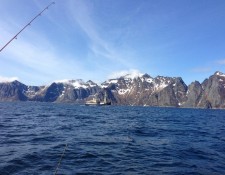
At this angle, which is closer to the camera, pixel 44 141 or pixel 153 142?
pixel 44 141

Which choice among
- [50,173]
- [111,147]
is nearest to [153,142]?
[111,147]

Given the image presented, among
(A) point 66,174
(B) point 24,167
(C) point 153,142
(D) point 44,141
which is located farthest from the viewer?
(C) point 153,142

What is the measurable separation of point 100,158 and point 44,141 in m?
8.11

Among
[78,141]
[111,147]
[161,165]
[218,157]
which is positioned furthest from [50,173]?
[218,157]

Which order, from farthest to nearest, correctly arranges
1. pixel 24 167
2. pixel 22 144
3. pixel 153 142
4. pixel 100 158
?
pixel 153 142
pixel 22 144
pixel 100 158
pixel 24 167

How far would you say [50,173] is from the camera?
50.6ft

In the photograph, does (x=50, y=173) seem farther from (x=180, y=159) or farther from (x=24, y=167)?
(x=180, y=159)

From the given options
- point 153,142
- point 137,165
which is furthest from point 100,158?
point 153,142

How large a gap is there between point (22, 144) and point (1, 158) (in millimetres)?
5552

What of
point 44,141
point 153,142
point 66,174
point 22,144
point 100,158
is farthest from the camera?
point 153,142

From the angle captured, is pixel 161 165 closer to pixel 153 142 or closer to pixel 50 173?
pixel 50 173

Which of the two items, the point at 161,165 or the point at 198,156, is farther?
the point at 198,156

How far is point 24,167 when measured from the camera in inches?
652

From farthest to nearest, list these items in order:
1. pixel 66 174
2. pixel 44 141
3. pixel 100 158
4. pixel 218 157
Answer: pixel 44 141 → pixel 218 157 → pixel 100 158 → pixel 66 174
